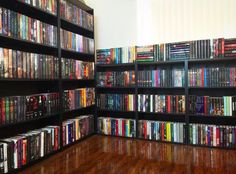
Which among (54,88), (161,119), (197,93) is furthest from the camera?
(161,119)

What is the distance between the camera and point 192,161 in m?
2.38

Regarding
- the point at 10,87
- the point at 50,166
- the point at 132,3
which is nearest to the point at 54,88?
the point at 10,87

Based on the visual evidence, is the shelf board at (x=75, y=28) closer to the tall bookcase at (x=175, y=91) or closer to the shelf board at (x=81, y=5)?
the shelf board at (x=81, y=5)

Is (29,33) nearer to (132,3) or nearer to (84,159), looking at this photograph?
(84,159)

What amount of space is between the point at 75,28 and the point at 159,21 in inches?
53.1

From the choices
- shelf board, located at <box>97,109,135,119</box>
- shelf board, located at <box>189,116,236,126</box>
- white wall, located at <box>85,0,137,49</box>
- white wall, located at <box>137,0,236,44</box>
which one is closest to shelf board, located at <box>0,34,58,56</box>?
white wall, located at <box>85,0,137,49</box>

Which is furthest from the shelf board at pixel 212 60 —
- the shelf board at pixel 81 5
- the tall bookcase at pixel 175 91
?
the shelf board at pixel 81 5

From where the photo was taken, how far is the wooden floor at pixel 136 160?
2.17 meters

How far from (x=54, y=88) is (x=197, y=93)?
81.7 inches

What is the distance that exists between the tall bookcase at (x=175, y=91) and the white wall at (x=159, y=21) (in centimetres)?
40

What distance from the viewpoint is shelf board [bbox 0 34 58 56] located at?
7.61 feet

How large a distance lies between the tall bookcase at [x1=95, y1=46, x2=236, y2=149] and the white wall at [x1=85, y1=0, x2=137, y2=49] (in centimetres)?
46

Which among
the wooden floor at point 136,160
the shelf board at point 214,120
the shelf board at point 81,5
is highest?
the shelf board at point 81,5

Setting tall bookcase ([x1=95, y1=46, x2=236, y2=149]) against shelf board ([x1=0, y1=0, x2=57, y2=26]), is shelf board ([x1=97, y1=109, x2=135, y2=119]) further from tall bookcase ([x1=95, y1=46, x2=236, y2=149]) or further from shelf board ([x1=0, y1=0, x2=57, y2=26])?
shelf board ([x1=0, y1=0, x2=57, y2=26])
